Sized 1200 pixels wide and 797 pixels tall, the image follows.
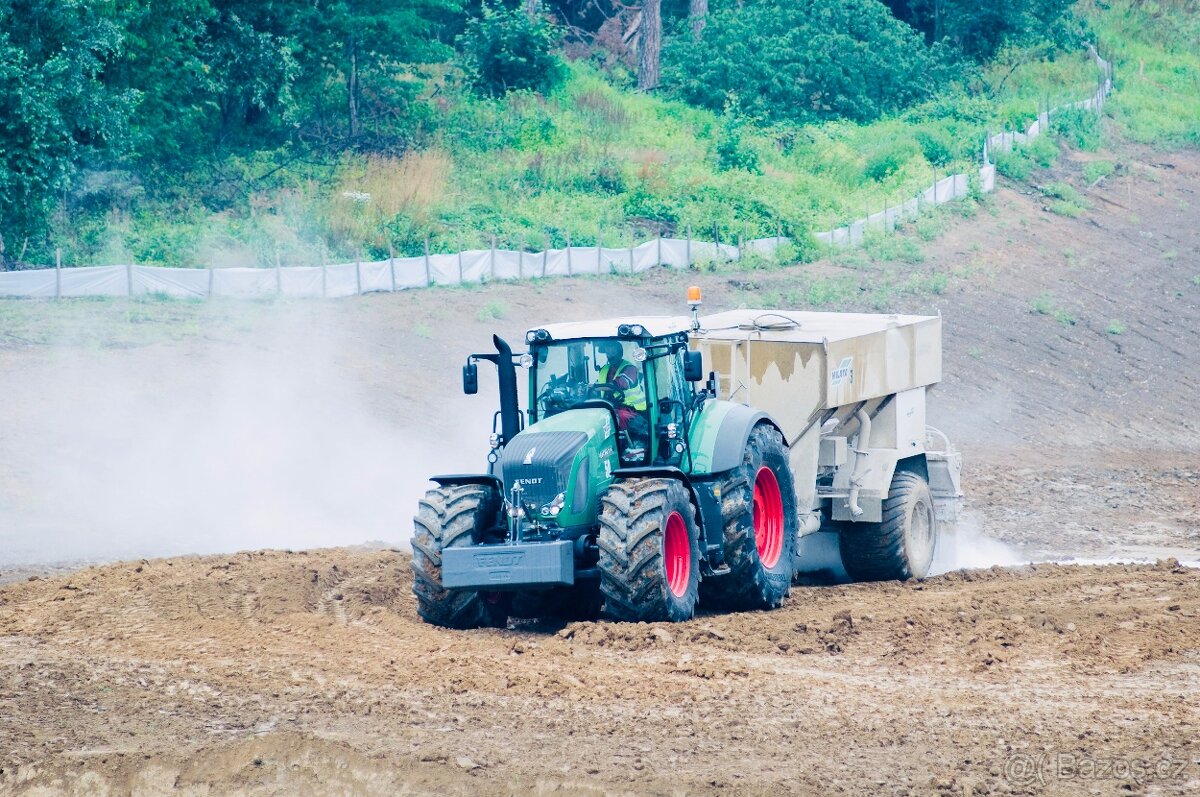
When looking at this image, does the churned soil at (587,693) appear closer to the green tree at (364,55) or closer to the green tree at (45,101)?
the green tree at (45,101)

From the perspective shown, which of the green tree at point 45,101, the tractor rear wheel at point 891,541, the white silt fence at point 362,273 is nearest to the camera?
the tractor rear wheel at point 891,541

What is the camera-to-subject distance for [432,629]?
44.2 feet

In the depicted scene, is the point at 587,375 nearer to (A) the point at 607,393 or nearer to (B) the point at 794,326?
(A) the point at 607,393

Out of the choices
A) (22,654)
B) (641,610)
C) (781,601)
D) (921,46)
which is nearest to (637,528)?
(641,610)

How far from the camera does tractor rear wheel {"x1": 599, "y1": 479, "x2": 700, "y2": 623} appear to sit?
12641mm

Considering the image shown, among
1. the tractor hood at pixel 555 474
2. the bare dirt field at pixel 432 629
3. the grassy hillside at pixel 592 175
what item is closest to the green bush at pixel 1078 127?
the grassy hillside at pixel 592 175

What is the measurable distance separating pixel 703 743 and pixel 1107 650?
443cm

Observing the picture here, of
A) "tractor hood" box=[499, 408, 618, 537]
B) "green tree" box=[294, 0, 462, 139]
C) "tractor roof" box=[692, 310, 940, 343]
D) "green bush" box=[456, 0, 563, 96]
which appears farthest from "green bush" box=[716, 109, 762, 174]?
"tractor hood" box=[499, 408, 618, 537]

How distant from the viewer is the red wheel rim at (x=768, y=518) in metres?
15.4

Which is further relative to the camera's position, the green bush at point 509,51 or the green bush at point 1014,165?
the green bush at point 509,51

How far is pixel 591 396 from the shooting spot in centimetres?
1420

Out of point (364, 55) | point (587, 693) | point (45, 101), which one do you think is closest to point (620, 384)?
point (587, 693)

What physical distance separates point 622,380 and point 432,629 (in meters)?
2.77

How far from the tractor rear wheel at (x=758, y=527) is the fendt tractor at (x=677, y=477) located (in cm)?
2
